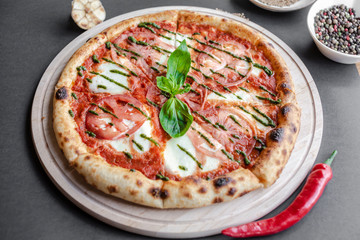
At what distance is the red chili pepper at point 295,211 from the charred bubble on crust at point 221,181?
0.44m

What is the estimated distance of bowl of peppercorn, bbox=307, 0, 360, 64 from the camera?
5074mm

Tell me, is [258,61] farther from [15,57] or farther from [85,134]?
[15,57]

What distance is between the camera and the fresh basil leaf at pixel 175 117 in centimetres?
397

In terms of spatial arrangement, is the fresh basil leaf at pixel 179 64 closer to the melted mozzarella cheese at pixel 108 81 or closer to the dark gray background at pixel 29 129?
the melted mozzarella cheese at pixel 108 81

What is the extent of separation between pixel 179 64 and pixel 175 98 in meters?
0.45

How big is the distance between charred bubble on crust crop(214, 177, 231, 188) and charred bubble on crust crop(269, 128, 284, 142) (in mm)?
751

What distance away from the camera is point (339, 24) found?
5.34 m

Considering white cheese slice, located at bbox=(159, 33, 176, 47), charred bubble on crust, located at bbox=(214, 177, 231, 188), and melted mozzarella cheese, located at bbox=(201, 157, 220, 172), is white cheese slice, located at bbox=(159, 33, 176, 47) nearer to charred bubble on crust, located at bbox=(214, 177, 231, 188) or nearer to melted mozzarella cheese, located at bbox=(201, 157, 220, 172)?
melted mozzarella cheese, located at bbox=(201, 157, 220, 172)

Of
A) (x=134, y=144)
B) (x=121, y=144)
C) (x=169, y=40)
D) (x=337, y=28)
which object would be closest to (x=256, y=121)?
(x=134, y=144)

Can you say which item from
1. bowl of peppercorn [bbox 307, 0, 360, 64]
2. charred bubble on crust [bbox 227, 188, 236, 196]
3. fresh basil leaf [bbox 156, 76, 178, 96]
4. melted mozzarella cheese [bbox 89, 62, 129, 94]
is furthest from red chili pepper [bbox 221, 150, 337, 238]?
melted mozzarella cheese [bbox 89, 62, 129, 94]

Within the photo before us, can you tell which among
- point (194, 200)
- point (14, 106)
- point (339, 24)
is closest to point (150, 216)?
point (194, 200)

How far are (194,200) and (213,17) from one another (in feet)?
9.52

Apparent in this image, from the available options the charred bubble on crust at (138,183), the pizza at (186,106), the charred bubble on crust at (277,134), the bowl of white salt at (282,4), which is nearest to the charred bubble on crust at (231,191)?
the pizza at (186,106)

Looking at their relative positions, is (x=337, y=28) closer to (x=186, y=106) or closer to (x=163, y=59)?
(x=163, y=59)
